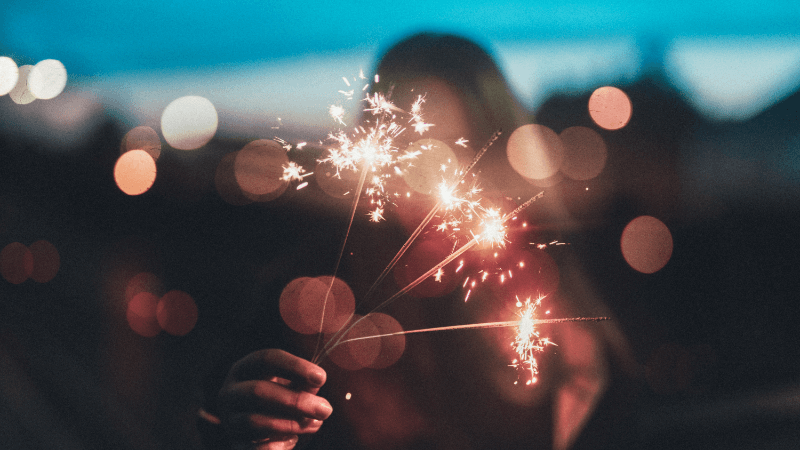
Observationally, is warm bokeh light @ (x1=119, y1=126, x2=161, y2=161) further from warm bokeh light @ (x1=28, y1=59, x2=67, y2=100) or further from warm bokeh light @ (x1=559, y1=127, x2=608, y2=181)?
warm bokeh light @ (x1=559, y1=127, x2=608, y2=181)

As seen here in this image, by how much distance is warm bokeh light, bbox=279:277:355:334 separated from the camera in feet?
5.88

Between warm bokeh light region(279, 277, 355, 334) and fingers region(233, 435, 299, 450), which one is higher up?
warm bokeh light region(279, 277, 355, 334)

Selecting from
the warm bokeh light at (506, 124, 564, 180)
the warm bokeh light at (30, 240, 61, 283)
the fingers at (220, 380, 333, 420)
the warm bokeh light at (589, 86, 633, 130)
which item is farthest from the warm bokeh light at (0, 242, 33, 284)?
the warm bokeh light at (589, 86, 633, 130)

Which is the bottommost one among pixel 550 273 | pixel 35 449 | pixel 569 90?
pixel 35 449

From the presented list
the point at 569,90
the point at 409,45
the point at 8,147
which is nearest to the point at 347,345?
the point at 409,45

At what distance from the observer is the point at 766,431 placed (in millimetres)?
2564

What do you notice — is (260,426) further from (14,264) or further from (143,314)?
(14,264)

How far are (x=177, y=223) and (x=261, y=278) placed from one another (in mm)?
1241

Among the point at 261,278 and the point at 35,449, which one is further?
the point at 261,278

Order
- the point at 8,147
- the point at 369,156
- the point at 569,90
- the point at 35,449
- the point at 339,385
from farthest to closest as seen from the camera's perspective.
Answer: the point at 569,90 → the point at 8,147 → the point at 35,449 → the point at 339,385 → the point at 369,156

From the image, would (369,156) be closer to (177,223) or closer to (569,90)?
(177,223)

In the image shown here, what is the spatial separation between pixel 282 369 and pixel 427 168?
1053 mm

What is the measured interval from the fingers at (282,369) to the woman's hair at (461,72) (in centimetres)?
202

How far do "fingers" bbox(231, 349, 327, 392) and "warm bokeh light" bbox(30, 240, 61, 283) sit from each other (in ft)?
8.02
